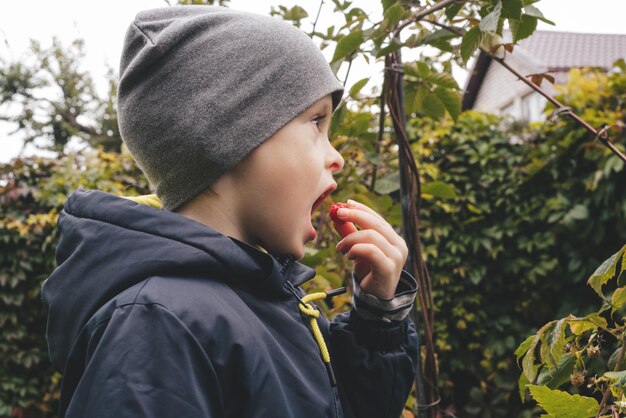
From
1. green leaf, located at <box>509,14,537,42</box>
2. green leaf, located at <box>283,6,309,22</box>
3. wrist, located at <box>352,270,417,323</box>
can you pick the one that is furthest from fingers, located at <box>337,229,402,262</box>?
green leaf, located at <box>283,6,309,22</box>

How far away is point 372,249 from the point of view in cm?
108

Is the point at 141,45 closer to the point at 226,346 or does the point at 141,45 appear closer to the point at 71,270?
the point at 71,270

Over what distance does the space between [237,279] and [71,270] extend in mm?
260

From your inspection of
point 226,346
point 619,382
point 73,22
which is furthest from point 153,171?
point 73,22

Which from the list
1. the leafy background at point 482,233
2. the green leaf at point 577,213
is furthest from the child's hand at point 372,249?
the green leaf at point 577,213

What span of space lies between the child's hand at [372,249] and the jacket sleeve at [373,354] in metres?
0.04

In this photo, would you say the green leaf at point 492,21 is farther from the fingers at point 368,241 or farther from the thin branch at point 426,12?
the fingers at point 368,241

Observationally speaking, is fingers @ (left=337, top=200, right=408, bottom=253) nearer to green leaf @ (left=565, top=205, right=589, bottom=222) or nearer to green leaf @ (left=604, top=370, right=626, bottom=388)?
green leaf @ (left=604, top=370, right=626, bottom=388)

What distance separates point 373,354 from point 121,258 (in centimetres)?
59

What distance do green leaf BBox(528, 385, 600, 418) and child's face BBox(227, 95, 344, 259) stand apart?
1.47 ft

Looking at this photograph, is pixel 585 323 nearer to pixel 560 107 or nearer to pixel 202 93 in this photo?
pixel 560 107

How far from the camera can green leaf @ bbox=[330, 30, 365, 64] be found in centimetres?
153

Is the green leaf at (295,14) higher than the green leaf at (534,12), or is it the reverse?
the green leaf at (534,12)

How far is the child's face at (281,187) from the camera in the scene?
3.26 ft
